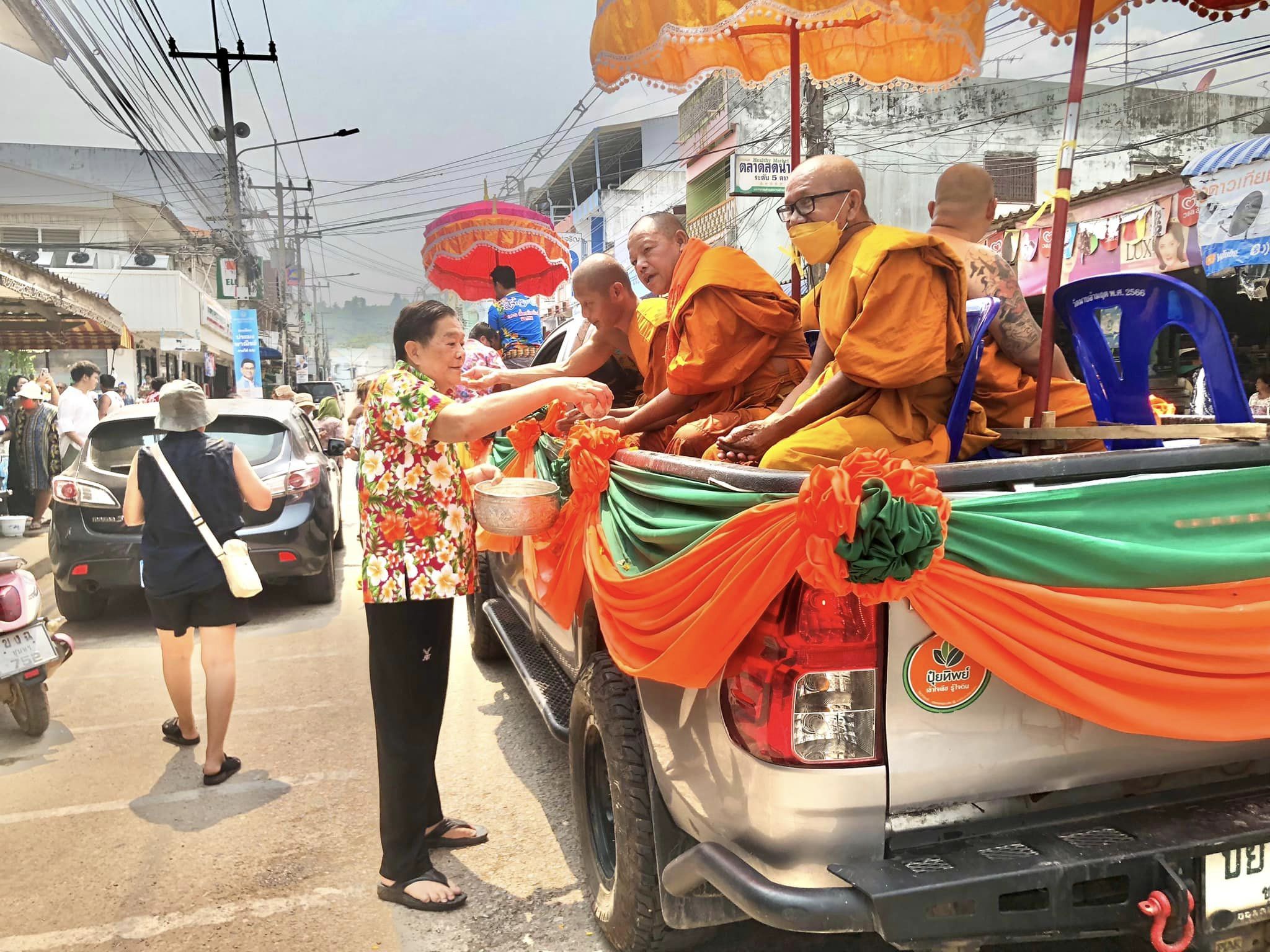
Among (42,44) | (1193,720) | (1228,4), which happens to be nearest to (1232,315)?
(1228,4)

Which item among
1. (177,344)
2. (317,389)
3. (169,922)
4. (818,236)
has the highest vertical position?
(177,344)

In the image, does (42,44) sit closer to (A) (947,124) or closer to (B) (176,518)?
(B) (176,518)

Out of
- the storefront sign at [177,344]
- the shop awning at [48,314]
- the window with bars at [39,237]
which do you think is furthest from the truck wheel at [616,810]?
the window with bars at [39,237]

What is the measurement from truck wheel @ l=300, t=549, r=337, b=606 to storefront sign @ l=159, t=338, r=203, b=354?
27.0m

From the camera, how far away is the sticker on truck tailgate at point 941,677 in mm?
1913

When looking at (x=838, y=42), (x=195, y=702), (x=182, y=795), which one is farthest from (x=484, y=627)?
(x=838, y=42)

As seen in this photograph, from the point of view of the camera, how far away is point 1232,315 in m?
12.3

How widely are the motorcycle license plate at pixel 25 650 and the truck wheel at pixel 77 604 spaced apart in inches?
87.4

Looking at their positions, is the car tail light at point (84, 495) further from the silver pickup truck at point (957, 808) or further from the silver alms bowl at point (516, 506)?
the silver pickup truck at point (957, 808)

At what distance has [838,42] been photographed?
17.0 feet

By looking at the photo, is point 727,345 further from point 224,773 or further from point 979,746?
point 224,773

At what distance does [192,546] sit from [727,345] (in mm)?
2649

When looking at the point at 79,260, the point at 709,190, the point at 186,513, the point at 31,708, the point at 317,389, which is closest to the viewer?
the point at 186,513

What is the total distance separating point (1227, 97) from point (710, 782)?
1018 inches
